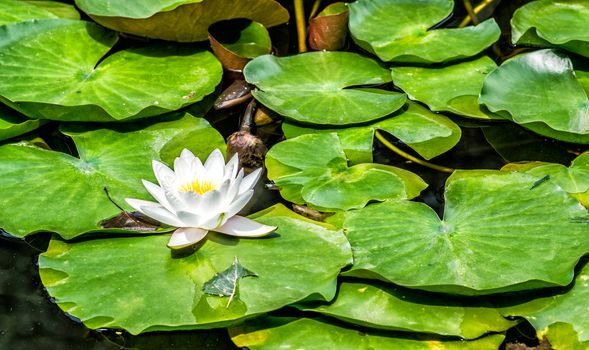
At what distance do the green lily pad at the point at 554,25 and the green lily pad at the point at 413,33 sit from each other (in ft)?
0.49

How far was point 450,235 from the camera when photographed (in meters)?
2.19

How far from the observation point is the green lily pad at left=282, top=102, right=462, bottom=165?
105 inches

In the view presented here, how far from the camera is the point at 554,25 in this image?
3203 mm

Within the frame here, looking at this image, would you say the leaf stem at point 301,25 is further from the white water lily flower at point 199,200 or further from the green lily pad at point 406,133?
the white water lily flower at point 199,200

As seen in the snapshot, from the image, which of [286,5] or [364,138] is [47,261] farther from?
[286,5]

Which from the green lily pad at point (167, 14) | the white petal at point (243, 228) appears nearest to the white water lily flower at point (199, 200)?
the white petal at point (243, 228)

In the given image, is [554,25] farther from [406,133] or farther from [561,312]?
[561,312]

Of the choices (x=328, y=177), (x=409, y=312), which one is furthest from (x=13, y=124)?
(x=409, y=312)

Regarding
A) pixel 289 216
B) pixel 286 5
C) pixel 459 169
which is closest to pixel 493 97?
pixel 459 169

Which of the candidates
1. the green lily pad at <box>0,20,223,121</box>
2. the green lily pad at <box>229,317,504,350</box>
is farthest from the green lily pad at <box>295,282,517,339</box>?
the green lily pad at <box>0,20,223,121</box>

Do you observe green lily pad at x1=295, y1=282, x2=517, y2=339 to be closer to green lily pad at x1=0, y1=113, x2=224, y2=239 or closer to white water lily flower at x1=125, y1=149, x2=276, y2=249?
white water lily flower at x1=125, y1=149, x2=276, y2=249

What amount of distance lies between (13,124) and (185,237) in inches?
37.7

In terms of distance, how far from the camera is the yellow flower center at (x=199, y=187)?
227 cm

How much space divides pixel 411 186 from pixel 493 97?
57 centimetres
